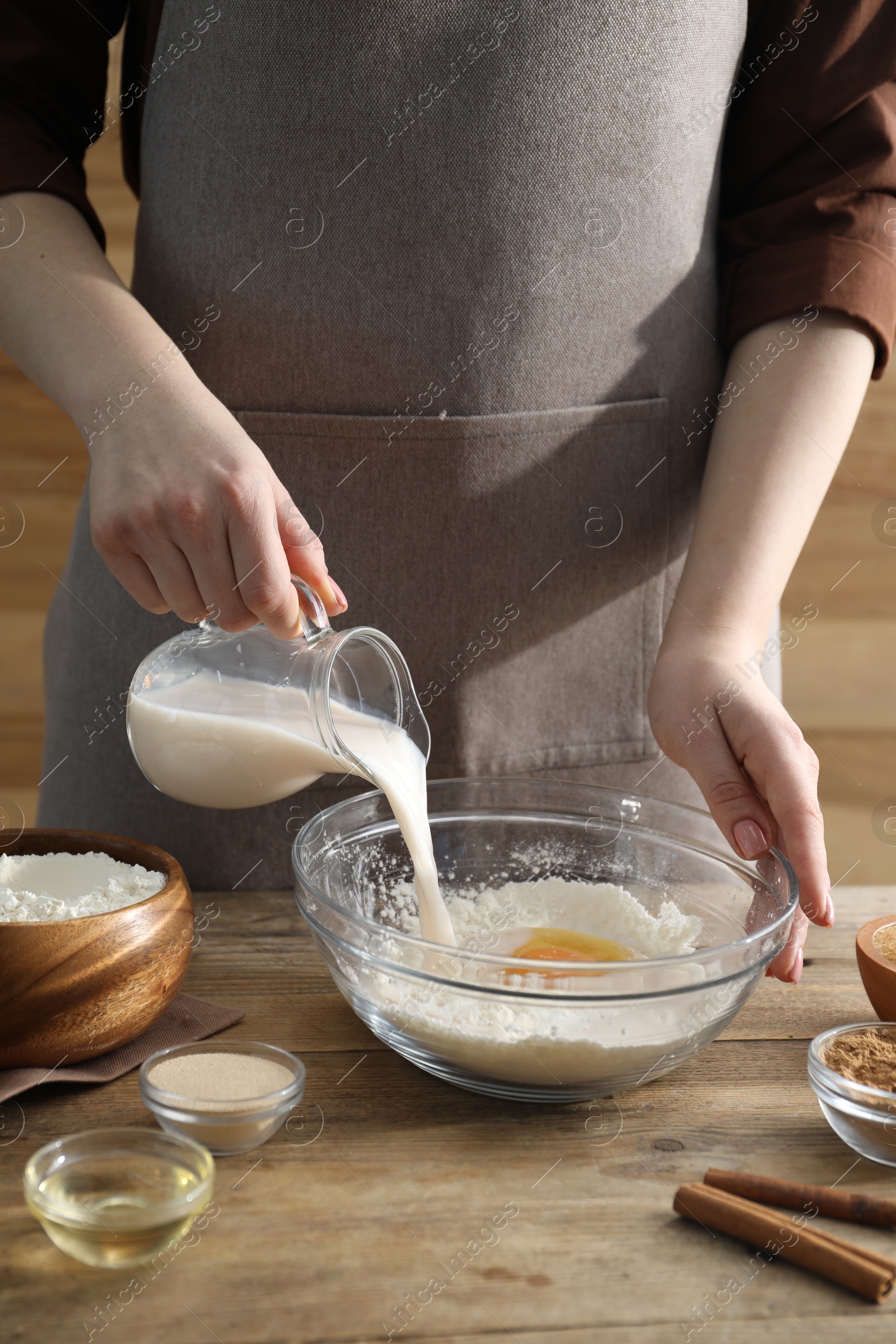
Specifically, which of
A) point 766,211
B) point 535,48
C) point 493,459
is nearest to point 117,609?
point 493,459

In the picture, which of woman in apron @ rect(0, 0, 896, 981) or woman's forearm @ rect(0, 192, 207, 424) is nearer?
woman's forearm @ rect(0, 192, 207, 424)

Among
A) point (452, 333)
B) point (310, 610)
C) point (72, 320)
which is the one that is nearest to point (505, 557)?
point (452, 333)

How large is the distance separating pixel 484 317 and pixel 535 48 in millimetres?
249

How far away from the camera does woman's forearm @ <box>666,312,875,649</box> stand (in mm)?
1063

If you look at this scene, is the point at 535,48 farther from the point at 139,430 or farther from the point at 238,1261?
the point at 238,1261

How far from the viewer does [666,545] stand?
4.11 ft

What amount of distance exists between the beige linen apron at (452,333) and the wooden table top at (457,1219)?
482 mm

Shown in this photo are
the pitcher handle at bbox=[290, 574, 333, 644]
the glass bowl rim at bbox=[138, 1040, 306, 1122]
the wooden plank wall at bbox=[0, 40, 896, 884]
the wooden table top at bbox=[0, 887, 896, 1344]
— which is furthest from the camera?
the wooden plank wall at bbox=[0, 40, 896, 884]

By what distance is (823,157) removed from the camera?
116cm

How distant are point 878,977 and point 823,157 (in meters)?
0.84

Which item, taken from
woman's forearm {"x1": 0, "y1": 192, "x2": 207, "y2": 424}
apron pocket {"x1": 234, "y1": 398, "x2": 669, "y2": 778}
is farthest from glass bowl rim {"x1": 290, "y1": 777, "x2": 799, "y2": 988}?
woman's forearm {"x1": 0, "y1": 192, "x2": 207, "y2": 424}

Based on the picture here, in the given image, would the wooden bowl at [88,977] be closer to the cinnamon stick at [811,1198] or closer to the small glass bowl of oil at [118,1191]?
the small glass bowl of oil at [118,1191]

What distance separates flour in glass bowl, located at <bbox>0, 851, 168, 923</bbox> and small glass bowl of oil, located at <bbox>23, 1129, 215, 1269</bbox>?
6.4 inches

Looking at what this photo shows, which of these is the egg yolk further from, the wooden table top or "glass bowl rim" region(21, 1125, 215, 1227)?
"glass bowl rim" region(21, 1125, 215, 1227)
